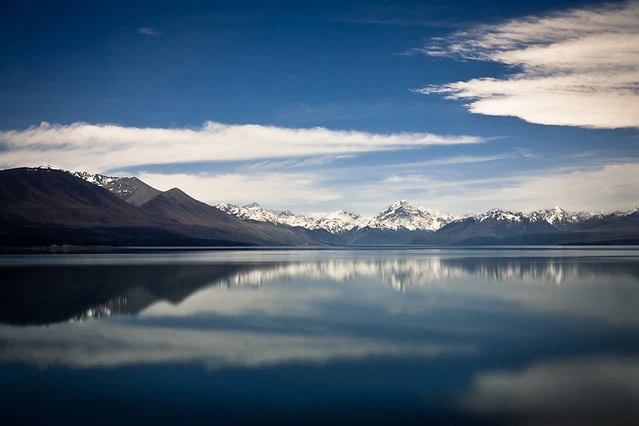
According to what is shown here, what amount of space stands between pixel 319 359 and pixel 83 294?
114 ft

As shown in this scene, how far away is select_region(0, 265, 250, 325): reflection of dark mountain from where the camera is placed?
130 ft

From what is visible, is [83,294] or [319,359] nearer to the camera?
[319,359]

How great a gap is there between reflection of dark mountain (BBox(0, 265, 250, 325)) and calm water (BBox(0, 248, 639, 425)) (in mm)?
343

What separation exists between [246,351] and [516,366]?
12.2 meters

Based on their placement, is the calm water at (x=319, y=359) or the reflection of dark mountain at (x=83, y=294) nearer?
the calm water at (x=319, y=359)

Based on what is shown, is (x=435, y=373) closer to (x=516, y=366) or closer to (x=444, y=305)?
(x=516, y=366)

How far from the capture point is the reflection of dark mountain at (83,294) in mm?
39625

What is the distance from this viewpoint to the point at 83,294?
51469 mm

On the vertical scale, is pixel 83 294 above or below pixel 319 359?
above

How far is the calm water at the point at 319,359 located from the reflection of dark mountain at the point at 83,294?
1.12ft

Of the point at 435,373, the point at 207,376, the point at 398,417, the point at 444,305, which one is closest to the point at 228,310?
the point at 444,305

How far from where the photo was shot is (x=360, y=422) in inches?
640

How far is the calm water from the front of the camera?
1742 centimetres

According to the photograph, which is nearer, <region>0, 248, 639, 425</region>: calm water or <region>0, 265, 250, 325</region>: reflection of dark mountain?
<region>0, 248, 639, 425</region>: calm water
